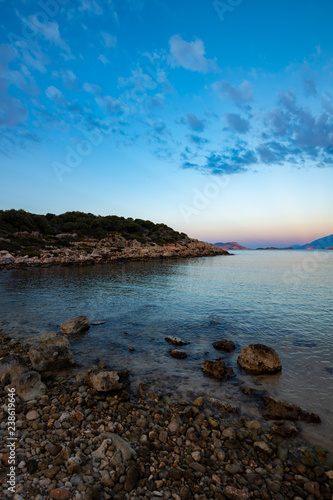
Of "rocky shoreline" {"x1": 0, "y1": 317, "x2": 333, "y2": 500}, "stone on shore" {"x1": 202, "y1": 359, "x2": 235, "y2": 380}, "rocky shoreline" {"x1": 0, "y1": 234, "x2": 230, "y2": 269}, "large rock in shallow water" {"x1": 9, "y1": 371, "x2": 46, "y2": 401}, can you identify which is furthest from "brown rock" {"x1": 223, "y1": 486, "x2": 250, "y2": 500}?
"rocky shoreline" {"x1": 0, "y1": 234, "x2": 230, "y2": 269}

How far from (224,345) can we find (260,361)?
91.9 inches

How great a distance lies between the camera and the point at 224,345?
11.6 meters

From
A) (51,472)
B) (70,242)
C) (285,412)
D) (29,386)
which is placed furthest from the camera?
(70,242)

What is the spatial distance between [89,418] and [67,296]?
18088 mm

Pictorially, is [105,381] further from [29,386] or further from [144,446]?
[144,446]

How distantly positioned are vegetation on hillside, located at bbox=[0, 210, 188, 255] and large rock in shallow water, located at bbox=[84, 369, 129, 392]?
53.0 meters

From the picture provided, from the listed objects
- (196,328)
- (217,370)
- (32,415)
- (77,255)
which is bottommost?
(196,328)

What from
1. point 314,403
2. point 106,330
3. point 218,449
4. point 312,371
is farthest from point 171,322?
point 218,449

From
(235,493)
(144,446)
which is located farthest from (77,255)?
(235,493)

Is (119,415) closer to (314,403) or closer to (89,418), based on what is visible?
(89,418)

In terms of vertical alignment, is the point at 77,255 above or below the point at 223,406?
above

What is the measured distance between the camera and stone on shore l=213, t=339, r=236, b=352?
11.5 meters

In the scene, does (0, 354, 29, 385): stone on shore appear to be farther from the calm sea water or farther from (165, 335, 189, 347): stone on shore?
(165, 335, 189, 347): stone on shore

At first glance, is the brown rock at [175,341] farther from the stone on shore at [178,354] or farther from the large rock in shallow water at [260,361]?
the large rock in shallow water at [260,361]
